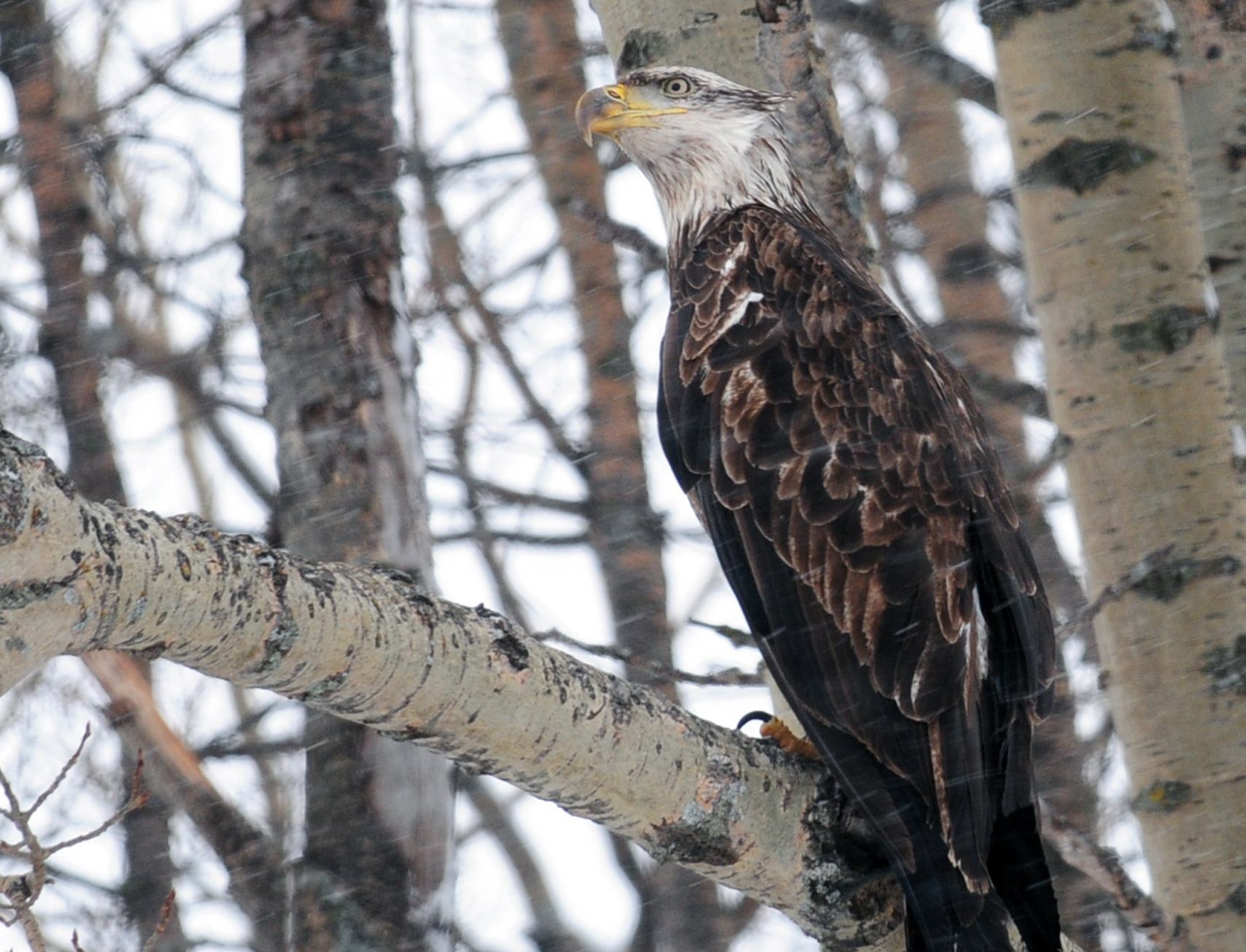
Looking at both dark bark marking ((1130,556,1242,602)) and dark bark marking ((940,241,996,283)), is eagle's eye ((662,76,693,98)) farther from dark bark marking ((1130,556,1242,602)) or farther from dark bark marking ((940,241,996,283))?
dark bark marking ((940,241,996,283))

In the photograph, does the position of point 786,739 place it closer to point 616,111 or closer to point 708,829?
point 708,829

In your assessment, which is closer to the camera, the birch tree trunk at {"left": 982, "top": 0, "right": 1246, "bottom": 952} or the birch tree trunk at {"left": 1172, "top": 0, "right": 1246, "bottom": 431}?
the birch tree trunk at {"left": 982, "top": 0, "right": 1246, "bottom": 952}

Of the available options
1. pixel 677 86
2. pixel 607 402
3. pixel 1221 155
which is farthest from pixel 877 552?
pixel 607 402

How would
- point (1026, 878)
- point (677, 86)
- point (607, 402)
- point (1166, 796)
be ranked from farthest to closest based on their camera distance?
point (607, 402), point (677, 86), point (1166, 796), point (1026, 878)

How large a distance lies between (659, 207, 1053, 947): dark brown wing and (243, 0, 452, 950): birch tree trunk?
915mm

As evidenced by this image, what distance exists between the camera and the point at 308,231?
456 cm

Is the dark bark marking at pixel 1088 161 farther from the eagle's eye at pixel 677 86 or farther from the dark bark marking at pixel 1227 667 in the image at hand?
the dark bark marking at pixel 1227 667

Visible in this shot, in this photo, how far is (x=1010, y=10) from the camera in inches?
167

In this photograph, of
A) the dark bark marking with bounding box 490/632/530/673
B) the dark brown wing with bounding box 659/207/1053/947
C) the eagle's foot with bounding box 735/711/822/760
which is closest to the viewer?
the dark bark marking with bounding box 490/632/530/673

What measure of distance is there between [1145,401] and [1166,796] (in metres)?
0.94

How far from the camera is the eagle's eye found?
14.1 ft

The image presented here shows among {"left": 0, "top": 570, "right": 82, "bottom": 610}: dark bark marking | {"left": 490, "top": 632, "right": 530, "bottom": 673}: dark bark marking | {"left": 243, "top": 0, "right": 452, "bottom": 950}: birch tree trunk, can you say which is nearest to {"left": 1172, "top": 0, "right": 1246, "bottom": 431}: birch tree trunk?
{"left": 243, "top": 0, "right": 452, "bottom": 950}: birch tree trunk

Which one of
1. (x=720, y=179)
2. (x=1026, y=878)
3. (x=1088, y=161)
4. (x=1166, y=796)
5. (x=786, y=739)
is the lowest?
(x=1026, y=878)

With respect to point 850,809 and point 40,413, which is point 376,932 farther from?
point 40,413
